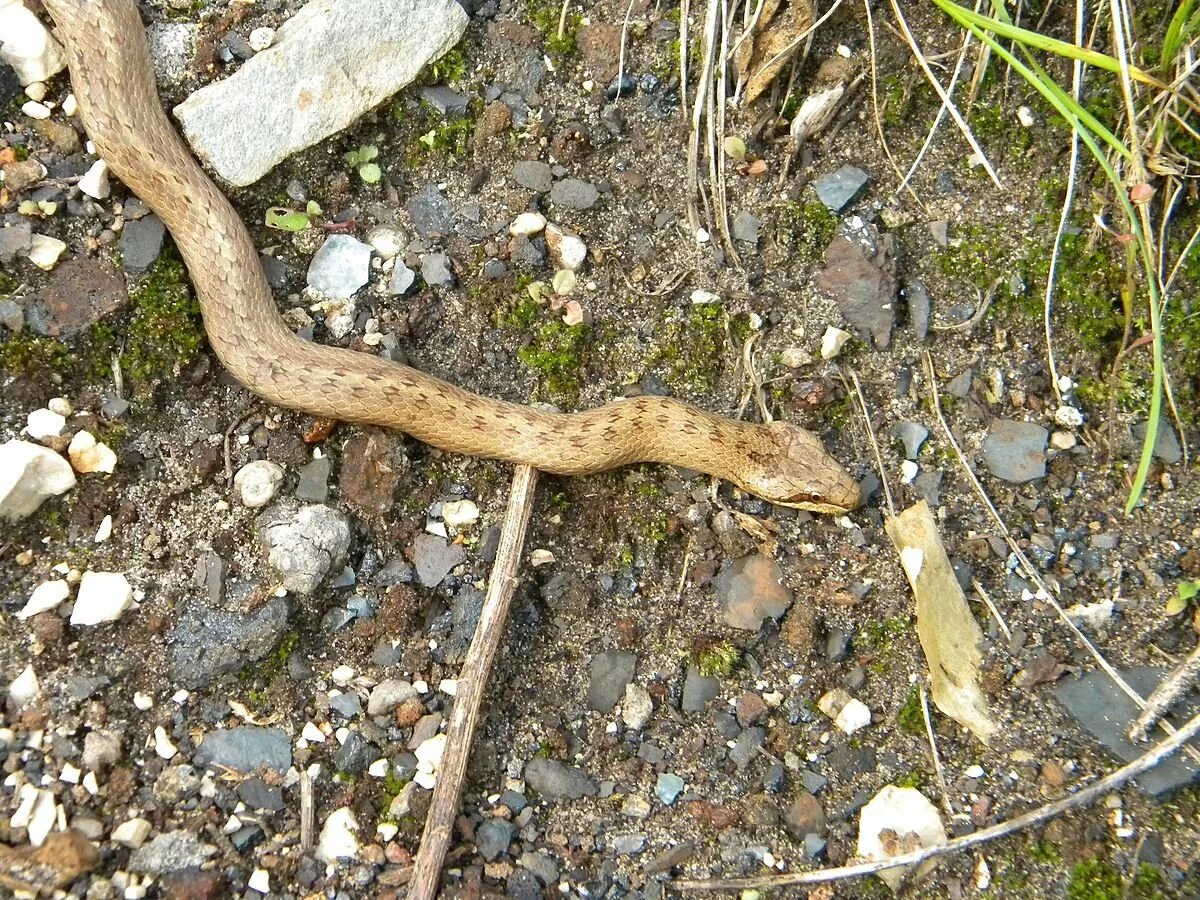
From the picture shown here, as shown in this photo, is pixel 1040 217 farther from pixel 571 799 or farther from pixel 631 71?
pixel 571 799

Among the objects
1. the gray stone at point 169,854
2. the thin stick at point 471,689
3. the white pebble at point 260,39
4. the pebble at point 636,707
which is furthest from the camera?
the white pebble at point 260,39

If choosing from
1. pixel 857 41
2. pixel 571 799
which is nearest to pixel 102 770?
pixel 571 799

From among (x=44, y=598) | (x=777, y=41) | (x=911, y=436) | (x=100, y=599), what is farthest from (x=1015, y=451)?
(x=44, y=598)

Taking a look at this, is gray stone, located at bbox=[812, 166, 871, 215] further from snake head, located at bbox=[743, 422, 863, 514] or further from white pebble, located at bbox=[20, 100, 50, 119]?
white pebble, located at bbox=[20, 100, 50, 119]

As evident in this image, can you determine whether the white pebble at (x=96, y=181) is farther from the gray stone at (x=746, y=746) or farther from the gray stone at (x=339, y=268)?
the gray stone at (x=746, y=746)

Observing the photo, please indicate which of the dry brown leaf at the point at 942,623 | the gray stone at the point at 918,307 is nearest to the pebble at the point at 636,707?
the dry brown leaf at the point at 942,623
